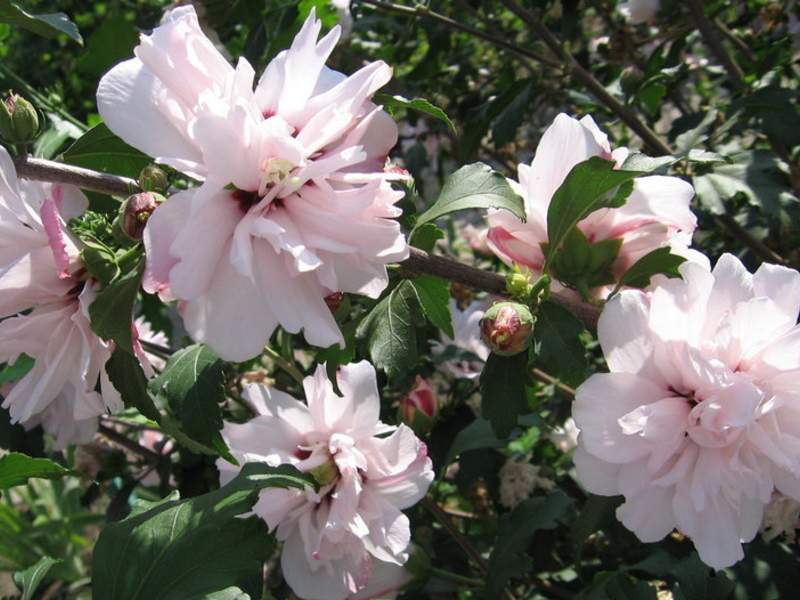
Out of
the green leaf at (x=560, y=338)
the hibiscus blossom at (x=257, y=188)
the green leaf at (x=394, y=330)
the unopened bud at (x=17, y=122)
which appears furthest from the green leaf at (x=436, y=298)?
the unopened bud at (x=17, y=122)

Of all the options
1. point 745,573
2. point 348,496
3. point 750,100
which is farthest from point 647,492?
point 750,100

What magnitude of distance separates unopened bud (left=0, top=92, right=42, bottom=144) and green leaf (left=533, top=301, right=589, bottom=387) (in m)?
0.59

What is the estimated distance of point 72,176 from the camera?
2.75 feet

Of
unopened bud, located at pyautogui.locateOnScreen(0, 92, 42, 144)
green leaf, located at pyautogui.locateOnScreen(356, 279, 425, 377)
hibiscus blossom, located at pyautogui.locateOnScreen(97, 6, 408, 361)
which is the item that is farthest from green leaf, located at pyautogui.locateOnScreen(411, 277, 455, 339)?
unopened bud, located at pyautogui.locateOnScreen(0, 92, 42, 144)

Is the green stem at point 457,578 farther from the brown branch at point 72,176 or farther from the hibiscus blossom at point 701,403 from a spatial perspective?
the brown branch at point 72,176

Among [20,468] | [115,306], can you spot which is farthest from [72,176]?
[20,468]

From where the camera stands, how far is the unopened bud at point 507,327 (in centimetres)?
81

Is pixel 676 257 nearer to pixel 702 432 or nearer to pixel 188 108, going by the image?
pixel 702 432

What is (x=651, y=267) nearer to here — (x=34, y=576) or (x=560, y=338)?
(x=560, y=338)

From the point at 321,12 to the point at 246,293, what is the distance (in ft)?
3.07

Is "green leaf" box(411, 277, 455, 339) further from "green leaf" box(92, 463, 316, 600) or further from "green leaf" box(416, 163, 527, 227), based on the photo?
"green leaf" box(92, 463, 316, 600)

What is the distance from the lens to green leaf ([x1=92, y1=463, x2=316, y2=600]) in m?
0.77

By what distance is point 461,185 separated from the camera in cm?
88

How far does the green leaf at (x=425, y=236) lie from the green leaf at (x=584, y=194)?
0.41 ft
